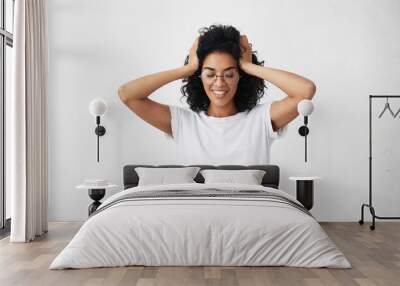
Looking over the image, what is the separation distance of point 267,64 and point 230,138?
1.00 meters

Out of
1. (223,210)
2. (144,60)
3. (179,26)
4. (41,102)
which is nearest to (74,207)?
(41,102)

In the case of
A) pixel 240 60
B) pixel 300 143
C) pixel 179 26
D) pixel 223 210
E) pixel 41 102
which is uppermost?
pixel 179 26

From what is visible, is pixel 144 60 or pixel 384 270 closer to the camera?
pixel 384 270

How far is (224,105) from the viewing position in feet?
21.7

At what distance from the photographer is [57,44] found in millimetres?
6941

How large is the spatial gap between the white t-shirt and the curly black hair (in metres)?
0.11

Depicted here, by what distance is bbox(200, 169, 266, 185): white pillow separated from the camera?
20.1ft

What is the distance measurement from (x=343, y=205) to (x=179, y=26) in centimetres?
293

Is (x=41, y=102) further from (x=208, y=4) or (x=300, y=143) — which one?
(x=300, y=143)

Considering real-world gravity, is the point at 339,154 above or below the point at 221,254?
above

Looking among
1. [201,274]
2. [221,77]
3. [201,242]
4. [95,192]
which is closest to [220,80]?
[221,77]

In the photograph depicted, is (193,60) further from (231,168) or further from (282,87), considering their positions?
(231,168)

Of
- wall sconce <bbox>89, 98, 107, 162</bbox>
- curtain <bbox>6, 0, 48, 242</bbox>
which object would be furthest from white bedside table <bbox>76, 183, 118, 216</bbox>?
wall sconce <bbox>89, 98, 107, 162</bbox>

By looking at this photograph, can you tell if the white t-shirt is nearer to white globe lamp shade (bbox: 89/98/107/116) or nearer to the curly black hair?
the curly black hair
